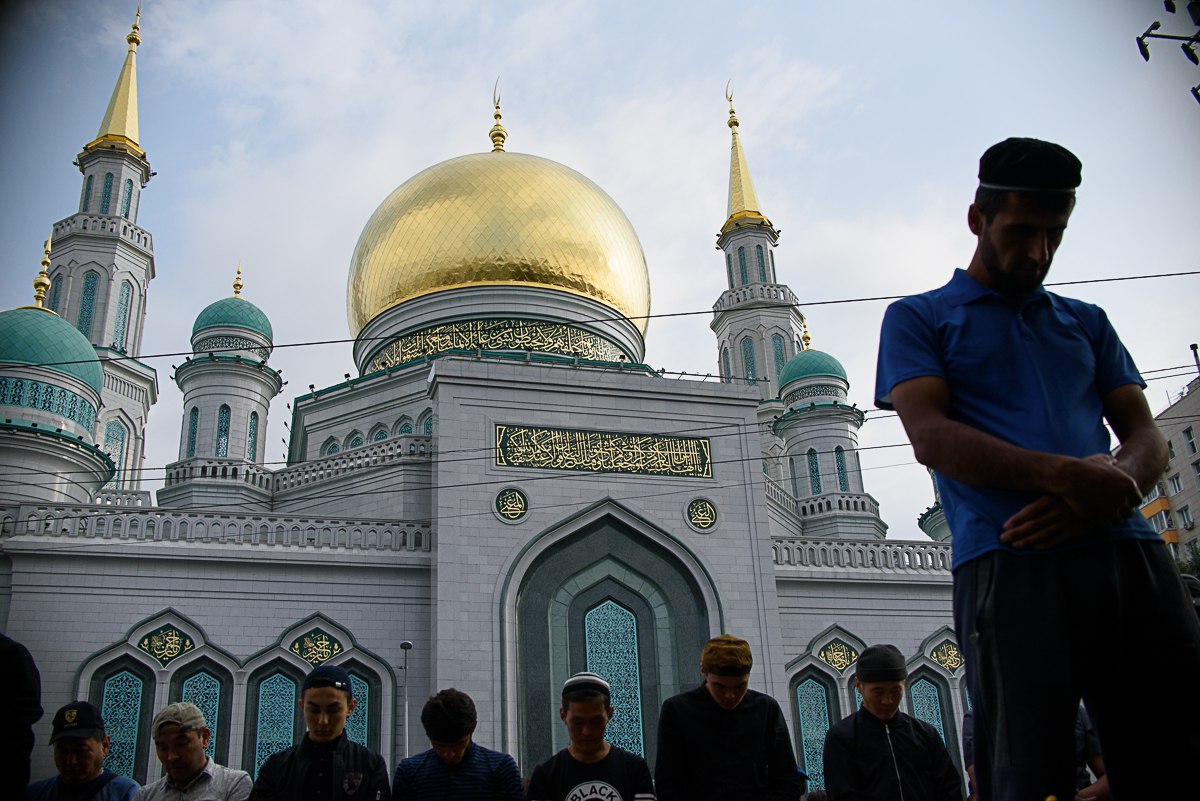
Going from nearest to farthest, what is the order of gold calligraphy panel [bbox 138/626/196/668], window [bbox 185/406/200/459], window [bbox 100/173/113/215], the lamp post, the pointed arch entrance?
gold calligraphy panel [bbox 138/626/196/668]
the lamp post
the pointed arch entrance
window [bbox 185/406/200/459]
window [bbox 100/173/113/215]

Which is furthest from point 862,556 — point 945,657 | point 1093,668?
point 1093,668

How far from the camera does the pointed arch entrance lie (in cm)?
1164

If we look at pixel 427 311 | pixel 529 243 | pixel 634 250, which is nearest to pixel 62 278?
pixel 427 311

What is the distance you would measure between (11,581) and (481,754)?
30.0 feet

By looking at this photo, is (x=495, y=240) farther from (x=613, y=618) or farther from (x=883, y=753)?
(x=883, y=753)

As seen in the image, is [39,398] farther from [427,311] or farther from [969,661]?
[969,661]

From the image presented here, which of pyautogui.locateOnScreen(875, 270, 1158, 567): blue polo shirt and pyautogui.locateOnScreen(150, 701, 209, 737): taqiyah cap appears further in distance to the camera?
pyautogui.locateOnScreen(150, 701, 209, 737): taqiyah cap

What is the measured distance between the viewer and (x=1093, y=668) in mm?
1517

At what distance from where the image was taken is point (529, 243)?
17500 mm

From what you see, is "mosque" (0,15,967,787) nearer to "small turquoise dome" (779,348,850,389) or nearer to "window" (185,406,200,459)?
"window" (185,406,200,459)

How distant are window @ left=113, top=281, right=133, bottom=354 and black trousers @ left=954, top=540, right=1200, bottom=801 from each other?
1907 centimetres

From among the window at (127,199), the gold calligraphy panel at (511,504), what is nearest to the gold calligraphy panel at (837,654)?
the gold calligraphy panel at (511,504)

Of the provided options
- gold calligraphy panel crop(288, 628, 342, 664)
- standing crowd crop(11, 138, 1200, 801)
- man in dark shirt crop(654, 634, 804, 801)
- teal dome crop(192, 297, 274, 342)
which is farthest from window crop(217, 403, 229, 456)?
standing crowd crop(11, 138, 1200, 801)

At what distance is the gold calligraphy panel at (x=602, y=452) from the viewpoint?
12.7 meters
